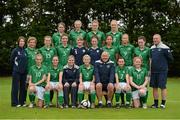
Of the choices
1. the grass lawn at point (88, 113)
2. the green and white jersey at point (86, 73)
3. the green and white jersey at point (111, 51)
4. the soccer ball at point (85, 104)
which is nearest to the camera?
the grass lawn at point (88, 113)

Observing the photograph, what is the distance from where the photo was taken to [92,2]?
2706 cm

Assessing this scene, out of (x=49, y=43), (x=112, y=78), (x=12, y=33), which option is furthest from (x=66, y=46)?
(x=12, y=33)

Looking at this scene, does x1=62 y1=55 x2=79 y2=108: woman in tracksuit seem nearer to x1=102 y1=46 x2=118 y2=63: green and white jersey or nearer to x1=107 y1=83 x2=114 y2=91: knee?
x1=107 y1=83 x2=114 y2=91: knee

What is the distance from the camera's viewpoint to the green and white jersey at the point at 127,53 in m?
13.0

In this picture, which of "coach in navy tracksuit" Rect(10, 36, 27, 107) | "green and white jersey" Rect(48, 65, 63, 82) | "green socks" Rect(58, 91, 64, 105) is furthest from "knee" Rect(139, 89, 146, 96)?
"coach in navy tracksuit" Rect(10, 36, 27, 107)

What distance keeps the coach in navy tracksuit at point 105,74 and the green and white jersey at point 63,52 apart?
85cm

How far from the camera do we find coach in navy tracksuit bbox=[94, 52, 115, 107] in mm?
12349

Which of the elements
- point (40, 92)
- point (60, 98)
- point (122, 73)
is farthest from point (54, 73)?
point (122, 73)

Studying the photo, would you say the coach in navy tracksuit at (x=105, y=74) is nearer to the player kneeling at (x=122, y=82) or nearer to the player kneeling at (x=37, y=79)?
the player kneeling at (x=122, y=82)

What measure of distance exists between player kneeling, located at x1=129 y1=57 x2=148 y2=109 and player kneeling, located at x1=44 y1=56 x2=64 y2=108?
1695 millimetres

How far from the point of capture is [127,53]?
13.0 metres

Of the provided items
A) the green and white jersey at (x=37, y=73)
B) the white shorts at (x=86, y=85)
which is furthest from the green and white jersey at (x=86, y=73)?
the green and white jersey at (x=37, y=73)

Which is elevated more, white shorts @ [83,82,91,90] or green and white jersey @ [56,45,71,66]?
green and white jersey @ [56,45,71,66]

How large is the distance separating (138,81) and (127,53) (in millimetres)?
802
